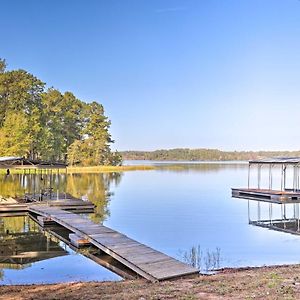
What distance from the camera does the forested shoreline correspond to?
130ft

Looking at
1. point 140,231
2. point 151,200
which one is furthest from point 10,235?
point 151,200

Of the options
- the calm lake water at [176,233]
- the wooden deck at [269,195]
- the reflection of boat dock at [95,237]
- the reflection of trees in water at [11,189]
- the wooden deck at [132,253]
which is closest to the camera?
the wooden deck at [132,253]

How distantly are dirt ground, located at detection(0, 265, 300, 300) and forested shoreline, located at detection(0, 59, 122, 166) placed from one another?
34442 millimetres

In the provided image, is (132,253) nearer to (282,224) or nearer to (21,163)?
(282,224)

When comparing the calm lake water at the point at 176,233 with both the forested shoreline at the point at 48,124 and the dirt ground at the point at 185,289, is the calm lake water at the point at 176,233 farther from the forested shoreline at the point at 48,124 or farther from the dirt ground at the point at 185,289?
the forested shoreline at the point at 48,124

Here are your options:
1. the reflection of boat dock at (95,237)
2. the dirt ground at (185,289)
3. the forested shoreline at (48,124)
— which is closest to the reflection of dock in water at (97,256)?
the reflection of boat dock at (95,237)

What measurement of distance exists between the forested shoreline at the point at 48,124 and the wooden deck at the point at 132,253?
95.6ft

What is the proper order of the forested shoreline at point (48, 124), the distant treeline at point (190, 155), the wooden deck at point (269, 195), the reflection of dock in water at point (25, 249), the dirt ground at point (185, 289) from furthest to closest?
the distant treeline at point (190, 155) → the forested shoreline at point (48, 124) → the wooden deck at point (269, 195) → the reflection of dock in water at point (25, 249) → the dirt ground at point (185, 289)

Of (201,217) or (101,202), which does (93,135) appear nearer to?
(101,202)

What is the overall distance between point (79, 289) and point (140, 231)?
258 inches

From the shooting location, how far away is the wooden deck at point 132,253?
6.57 metres

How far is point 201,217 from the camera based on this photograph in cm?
1493

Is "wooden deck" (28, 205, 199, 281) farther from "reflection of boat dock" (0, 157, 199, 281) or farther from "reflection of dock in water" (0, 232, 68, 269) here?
"reflection of dock in water" (0, 232, 68, 269)

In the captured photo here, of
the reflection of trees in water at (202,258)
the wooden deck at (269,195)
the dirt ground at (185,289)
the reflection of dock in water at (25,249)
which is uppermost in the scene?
Result: the dirt ground at (185,289)
